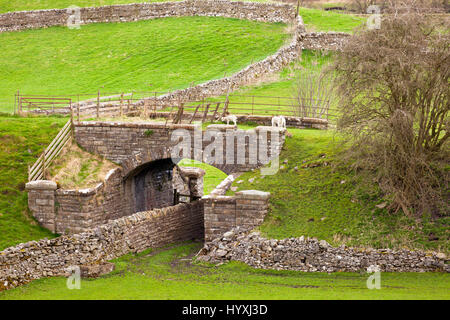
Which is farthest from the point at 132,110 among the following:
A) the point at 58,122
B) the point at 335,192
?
the point at 335,192

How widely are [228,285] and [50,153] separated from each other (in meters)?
12.2

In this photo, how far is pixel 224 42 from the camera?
5000 centimetres

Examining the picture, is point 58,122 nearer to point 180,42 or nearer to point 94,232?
point 94,232

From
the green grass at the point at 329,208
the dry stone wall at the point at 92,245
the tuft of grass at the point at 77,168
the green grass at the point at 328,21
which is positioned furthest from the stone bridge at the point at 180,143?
the green grass at the point at 328,21

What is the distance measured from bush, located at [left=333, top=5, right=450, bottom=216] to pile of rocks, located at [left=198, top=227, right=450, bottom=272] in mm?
2027

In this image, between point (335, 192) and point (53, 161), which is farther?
point (53, 161)

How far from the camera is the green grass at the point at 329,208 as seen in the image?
2039 centimetres

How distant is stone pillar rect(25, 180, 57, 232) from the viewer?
84.4 feet

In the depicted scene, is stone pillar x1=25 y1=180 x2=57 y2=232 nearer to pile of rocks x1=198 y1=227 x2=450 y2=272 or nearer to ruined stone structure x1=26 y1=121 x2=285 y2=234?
ruined stone structure x1=26 y1=121 x2=285 y2=234

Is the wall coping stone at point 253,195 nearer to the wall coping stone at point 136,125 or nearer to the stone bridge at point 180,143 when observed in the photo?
→ the stone bridge at point 180,143

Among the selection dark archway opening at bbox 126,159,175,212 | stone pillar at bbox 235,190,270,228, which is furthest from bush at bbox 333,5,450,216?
dark archway opening at bbox 126,159,175,212

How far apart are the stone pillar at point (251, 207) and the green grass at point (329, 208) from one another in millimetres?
339

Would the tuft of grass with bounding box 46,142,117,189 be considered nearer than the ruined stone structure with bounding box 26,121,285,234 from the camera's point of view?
No

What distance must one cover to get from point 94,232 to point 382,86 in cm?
1160
